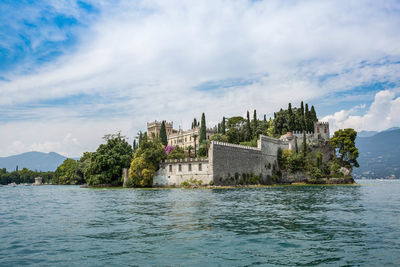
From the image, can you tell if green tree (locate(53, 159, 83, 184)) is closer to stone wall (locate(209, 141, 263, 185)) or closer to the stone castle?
the stone castle

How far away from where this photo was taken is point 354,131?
6097 cm

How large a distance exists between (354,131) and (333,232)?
5449cm

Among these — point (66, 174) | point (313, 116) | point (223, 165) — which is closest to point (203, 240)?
point (223, 165)

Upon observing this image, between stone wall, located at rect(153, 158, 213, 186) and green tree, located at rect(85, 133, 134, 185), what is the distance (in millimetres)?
6904

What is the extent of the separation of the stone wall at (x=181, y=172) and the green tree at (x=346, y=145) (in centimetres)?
2754

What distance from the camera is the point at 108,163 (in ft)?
180

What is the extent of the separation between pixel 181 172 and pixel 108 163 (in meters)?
12.8

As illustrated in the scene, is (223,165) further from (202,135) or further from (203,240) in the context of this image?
(203,240)

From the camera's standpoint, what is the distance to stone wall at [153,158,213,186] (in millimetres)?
48906

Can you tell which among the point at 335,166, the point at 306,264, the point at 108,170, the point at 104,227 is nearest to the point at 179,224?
the point at 104,227

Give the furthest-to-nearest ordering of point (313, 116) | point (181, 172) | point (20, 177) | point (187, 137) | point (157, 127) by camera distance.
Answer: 1. point (20, 177)
2. point (157, 127)
3. point (187, 137)
4. point (313, 116)
5. point (181, 172)

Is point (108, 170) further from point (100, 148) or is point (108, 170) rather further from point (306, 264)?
point (306, 264)

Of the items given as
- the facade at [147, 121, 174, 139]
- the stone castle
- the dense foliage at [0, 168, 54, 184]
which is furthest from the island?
the dense foliage at [0, 168, 54, 184]

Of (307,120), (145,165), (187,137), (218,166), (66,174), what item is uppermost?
(307,120)
